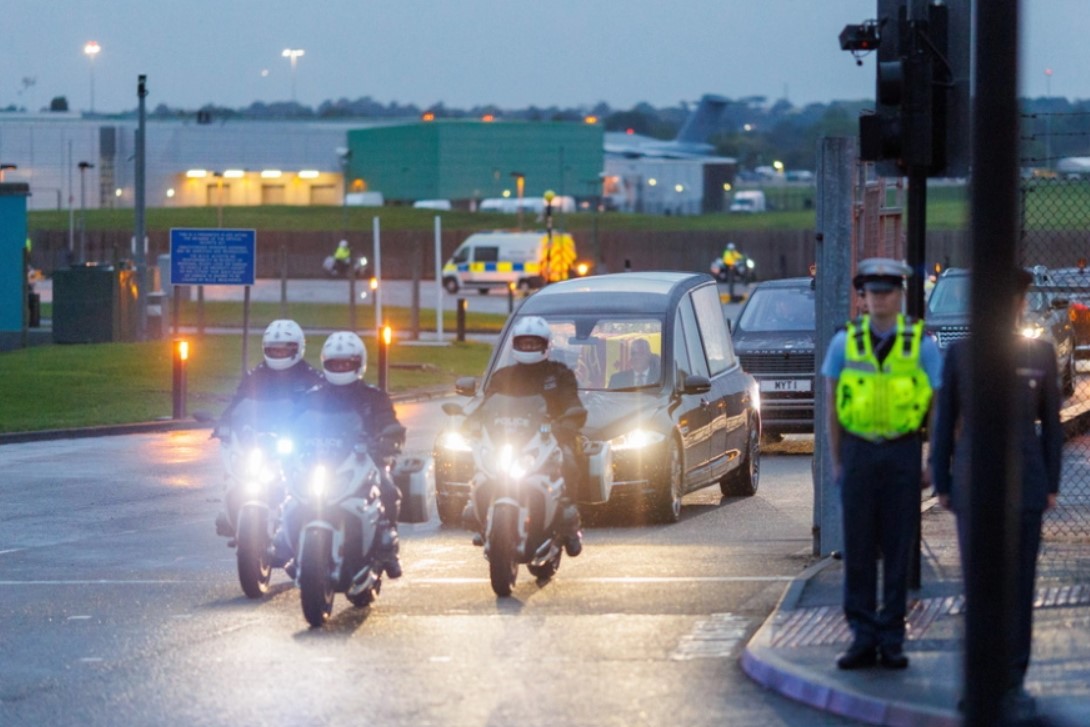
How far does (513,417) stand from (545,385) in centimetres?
45

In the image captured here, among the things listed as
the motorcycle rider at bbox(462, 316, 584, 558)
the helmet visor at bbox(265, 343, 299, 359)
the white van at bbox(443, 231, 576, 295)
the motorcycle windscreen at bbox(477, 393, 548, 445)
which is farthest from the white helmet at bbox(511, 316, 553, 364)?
the white van at bbox(443, 231, 576, 295)

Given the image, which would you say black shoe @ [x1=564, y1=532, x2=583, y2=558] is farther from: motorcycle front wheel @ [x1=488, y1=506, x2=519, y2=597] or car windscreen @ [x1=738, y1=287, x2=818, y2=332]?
car windscreen @ [x1=738, y1=287, x2=818, y2=332]

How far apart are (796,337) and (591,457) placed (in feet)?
29.6

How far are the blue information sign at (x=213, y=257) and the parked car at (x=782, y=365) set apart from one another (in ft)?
26.5

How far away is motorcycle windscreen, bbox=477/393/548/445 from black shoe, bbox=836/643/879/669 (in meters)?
3.31

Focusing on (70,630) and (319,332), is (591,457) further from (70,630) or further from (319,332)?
(319,332)

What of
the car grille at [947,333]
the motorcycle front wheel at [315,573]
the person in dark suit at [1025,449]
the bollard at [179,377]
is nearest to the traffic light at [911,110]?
the person in dark suit at [1025,449]

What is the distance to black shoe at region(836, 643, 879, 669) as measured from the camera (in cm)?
888

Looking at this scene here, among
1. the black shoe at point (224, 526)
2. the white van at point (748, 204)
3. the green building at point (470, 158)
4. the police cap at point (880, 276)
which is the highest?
the green building at point (470, 158)

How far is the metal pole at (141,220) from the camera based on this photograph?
3550 cm

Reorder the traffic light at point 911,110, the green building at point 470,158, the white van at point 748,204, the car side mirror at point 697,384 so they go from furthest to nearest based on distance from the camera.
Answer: the white van at point 748,204 → the green building at point 470,158 → the car side mirror at point 697,384 → the traffic light at point 911,110

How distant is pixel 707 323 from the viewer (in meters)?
17.1

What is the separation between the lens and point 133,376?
3130cm

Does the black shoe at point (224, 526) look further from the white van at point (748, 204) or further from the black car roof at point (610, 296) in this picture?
the white van at point (748, 204)
